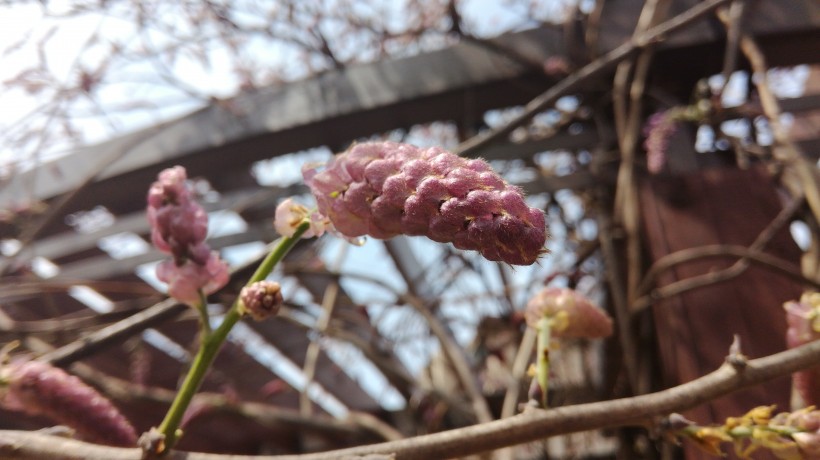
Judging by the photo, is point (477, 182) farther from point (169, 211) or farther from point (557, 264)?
point (557, 264)

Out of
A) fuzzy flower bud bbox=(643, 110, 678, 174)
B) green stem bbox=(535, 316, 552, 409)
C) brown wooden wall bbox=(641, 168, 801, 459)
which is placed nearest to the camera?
green stem bbox=(535, 316, 552, 409)

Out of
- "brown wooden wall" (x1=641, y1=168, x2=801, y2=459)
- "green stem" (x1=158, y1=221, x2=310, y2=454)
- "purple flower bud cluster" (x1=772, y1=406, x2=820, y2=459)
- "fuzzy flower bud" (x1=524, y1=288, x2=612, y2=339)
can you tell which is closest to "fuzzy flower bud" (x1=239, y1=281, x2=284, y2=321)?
"green stem" (x1=158, y1=221, x2=310, y2=454)

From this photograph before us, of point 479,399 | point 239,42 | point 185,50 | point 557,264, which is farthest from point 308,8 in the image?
point 479,399

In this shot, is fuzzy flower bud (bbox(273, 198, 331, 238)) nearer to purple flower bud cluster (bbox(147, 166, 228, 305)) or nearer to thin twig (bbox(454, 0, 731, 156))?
purple flower bud cluster (bbox(147, 166, 228, 305))

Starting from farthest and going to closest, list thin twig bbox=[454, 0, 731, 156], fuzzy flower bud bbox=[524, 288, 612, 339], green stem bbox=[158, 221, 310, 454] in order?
thin twig bbox=[454, 0, 731, 156]
fuzzy flower bud bbox=[524, 288, 612, 339]
green stem bbox=[158, 221, 310, 454]

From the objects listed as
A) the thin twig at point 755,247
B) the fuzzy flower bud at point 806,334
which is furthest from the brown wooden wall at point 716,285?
the fuzzy flower bud at point 806,334

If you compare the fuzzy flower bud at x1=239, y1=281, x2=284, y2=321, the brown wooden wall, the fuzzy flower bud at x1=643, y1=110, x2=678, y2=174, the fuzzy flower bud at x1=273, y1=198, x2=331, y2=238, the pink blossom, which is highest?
the fuzzy flower bud at x1=643, y1=110, x2=678, y2=174
